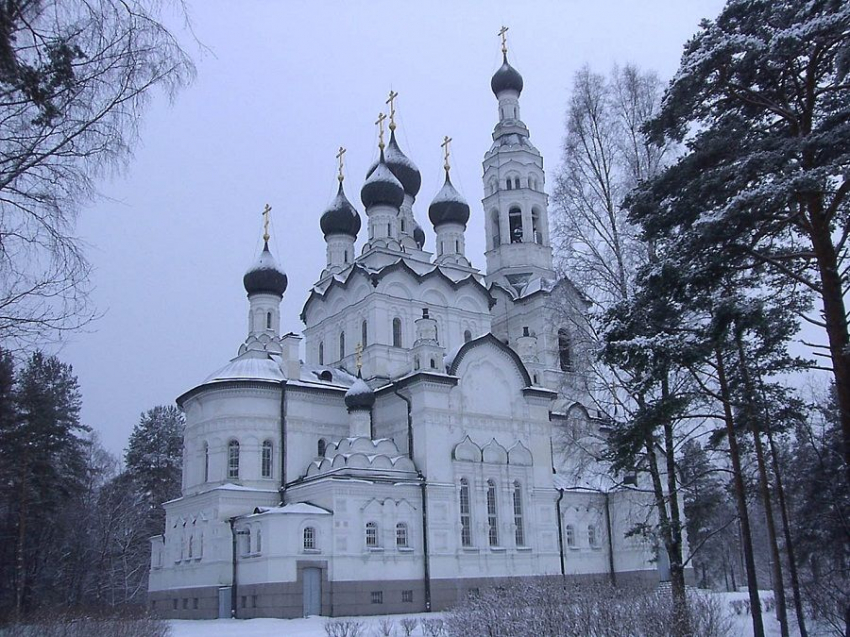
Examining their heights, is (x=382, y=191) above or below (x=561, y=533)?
above

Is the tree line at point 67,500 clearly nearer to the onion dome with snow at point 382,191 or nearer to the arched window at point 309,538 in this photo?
the arched window at point 309,538

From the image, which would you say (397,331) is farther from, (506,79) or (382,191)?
(506,79)

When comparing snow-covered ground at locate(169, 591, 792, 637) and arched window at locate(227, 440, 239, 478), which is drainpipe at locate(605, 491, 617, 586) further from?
arched window at locate(227, 440, 239, 478)

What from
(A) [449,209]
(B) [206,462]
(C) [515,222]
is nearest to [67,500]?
(B) [206,462]

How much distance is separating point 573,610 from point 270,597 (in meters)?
14.9

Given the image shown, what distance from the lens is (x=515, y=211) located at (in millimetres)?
35781

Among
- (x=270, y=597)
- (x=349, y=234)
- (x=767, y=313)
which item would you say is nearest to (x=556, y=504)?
(x=270, y=597)

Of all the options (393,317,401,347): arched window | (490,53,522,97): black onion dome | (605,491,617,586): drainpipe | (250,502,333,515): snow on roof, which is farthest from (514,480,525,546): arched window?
(490,53,522,97): black onion dome

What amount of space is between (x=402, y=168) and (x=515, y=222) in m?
5.48

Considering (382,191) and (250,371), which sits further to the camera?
(382,191)

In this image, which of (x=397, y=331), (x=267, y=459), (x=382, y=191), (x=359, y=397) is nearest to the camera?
(x=359, y=397)

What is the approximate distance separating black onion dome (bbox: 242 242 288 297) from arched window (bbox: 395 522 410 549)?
11565 mm

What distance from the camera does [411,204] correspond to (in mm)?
36906

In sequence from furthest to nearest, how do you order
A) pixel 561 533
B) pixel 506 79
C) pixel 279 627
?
pixel 506 79 < pixel 561 533 < pixel 279 627
